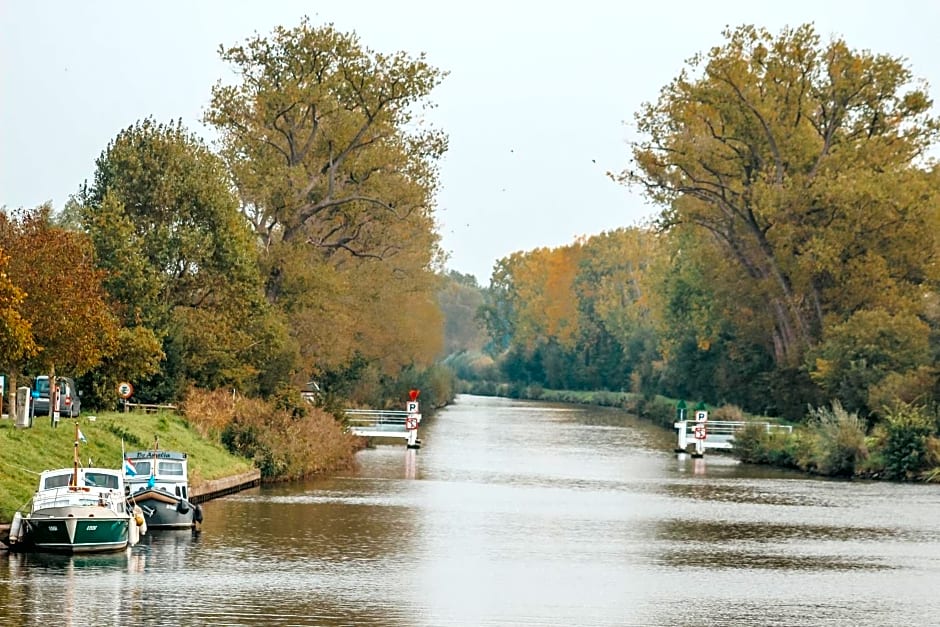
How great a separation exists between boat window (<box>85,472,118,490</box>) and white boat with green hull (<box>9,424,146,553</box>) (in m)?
0.92

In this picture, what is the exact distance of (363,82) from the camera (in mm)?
75375

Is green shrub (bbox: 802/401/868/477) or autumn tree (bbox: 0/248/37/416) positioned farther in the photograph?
green shrub (bbox: 802/401/868/477)

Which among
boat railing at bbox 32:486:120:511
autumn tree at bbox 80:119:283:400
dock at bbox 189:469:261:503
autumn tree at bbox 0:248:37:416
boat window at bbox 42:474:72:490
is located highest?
autumn tree at bbox 80:119:283:400

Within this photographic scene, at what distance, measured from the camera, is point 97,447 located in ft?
162

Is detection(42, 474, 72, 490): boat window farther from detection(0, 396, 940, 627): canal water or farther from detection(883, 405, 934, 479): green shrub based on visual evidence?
detection(883, 405, 934, 479): green shrub

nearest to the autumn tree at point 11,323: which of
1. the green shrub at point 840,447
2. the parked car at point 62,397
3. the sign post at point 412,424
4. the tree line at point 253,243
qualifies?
the tree line at point 253,243

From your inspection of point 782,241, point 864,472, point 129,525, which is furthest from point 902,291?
point 129,525

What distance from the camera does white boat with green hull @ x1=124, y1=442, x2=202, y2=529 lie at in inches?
1642

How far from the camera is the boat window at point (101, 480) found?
3900cm

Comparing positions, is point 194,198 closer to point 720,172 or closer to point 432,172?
point 432,172

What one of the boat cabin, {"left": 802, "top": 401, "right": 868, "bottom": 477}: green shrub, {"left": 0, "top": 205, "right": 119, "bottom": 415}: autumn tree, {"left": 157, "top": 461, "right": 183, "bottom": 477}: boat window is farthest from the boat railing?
{"left": 802, "top": 401, "right": 868, "bottom": 477}: green shrub

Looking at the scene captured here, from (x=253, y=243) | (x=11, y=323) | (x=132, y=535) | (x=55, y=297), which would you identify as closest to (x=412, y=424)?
(x=253, y=243)

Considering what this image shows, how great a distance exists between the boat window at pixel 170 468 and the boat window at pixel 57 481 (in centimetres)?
557

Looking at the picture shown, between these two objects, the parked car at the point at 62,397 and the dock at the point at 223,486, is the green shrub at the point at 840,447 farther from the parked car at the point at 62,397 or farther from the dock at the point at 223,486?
the parked car at the point at 62,397
